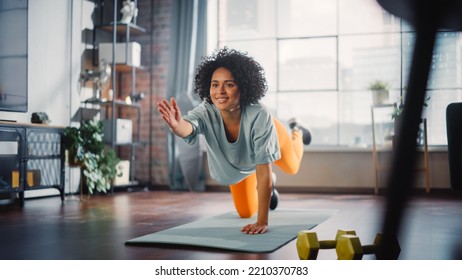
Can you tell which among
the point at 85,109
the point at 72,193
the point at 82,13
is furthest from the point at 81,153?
the point at 82,13

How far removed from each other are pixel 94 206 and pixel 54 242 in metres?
1.37

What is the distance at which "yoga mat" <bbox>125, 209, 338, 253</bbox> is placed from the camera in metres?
1.77

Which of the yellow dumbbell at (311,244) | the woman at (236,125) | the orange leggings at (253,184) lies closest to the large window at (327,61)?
the orange leggings at (253,184)

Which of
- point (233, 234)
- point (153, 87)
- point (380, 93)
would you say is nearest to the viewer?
point (233, 234)

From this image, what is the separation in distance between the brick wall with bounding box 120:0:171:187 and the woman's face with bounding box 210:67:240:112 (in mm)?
2653

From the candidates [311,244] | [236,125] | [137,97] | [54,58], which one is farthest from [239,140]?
[137,97]

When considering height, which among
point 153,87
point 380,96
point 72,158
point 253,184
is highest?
point 153,87

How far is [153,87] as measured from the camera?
4.82m

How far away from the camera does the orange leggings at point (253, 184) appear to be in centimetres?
248

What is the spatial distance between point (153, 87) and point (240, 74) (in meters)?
2.78

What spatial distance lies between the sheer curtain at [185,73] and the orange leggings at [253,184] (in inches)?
70.6

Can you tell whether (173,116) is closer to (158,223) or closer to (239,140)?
(239,140)

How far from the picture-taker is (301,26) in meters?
4.56

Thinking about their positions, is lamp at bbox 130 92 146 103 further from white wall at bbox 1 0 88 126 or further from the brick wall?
white wall at bbox 1 0 88 126
